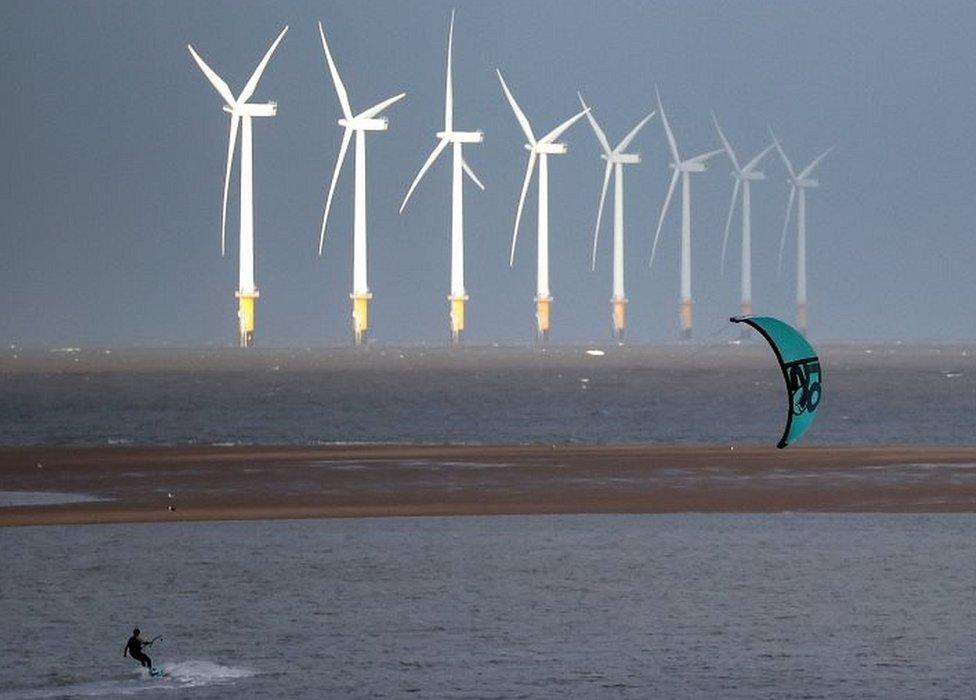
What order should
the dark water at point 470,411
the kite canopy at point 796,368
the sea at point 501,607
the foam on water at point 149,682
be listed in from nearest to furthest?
the foam on water at point 149,682, the sea at point 501,607, the kite canopy at point 796,368, the dark water at point 470,411

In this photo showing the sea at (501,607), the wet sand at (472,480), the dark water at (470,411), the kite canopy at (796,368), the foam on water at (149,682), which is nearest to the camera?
the foam on water at (149,682)

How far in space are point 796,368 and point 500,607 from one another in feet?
49.7

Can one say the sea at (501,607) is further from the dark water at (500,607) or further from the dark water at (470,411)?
the dark water at (470,411)

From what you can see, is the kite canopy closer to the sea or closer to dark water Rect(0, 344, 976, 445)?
the sea

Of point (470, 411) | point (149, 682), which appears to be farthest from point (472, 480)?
point (470, 411)

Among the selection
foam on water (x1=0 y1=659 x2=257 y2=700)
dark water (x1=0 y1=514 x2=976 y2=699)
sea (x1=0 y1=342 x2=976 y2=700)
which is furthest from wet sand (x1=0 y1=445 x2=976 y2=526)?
foam on water (x1=0 y1=659 x2=257 y2=700)

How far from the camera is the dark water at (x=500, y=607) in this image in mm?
A: 27719

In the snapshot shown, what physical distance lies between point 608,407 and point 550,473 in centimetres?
5686

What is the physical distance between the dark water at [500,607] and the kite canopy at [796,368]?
2.29 m

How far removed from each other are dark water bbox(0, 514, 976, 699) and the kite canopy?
229cm

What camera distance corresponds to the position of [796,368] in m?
47.2

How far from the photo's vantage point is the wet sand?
4966 centimetres

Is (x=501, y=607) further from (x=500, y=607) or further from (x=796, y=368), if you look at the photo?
(x=796, y=368)

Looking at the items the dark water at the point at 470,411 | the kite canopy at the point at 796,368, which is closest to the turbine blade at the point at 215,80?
the dark water at the point at 470,411
